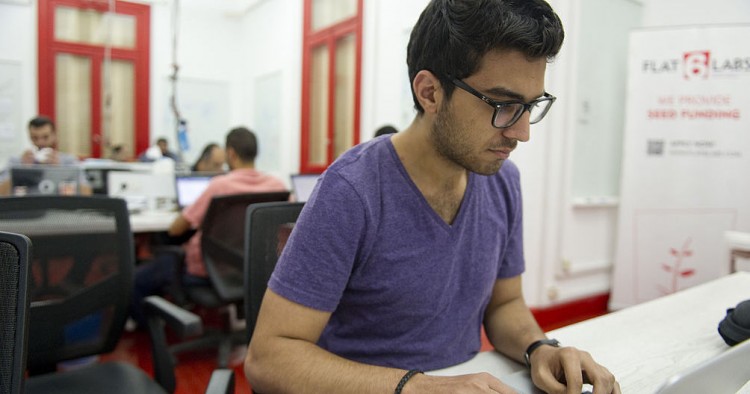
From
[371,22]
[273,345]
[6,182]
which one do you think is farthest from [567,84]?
[6,182]

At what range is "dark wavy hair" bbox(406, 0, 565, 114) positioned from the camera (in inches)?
35.1

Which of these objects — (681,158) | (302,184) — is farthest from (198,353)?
(681,158)

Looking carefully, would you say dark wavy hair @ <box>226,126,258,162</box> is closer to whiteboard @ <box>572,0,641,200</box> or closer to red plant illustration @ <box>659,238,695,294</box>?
whiteboard @ <box>572,0,641,200</box>

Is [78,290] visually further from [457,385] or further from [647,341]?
[647,341]

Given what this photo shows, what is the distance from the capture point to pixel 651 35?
3.24m

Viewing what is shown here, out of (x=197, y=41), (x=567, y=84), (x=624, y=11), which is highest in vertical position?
(x=197, y=41)

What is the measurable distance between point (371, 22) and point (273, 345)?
3.79 metres

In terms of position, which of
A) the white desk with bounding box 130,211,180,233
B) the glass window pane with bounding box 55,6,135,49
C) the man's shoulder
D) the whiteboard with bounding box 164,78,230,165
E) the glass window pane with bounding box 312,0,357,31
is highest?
the glass window pane with bounding box 55,6,135,49

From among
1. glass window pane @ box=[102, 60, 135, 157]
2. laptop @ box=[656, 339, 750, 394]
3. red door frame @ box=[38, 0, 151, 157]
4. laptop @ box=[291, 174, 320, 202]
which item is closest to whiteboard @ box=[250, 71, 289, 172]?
red door frame @ box=[38, 0, 151, 157]

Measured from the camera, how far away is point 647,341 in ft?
3.54

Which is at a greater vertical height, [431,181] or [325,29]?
[325,29]

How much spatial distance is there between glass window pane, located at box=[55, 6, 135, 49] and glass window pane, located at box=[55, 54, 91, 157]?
279 mm

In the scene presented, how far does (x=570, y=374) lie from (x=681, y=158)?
2.94 m

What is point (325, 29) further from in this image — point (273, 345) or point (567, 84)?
point (273, 345)
